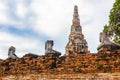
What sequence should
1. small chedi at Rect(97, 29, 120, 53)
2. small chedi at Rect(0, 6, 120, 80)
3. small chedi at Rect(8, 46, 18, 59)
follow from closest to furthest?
1. small chedi at Rect(0, 6, 120, 80)
2. small chedi at Rect(97, 29, 120, 53)
3. small chedi at Rect(8, 46, 18, 59)

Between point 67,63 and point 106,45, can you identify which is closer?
point 106,45

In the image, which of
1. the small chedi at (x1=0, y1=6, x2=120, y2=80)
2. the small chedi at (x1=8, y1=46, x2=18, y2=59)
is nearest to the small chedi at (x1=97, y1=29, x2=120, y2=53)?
the small chedi at (x1=0, y1=6, x2=120, y2=80)

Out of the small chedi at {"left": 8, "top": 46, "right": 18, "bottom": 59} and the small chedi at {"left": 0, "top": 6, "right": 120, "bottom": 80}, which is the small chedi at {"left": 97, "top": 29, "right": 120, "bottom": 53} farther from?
the small chedi at {"left": 8, "top": 46, "right": 18, "bottom": 59}

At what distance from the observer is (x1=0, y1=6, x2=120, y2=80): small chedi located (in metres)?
6.39

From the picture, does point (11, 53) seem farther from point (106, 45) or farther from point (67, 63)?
point (106, 45)

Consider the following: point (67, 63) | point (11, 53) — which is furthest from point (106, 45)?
point (11, 53)

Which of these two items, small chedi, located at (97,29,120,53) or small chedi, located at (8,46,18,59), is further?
small chedi, located at (8,46,18,59)

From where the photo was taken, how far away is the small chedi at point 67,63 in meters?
6.39

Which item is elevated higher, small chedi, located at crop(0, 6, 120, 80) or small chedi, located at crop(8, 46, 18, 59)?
small chedi, located at crop(8, 46, 18, 59)

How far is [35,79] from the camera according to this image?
7117 mm

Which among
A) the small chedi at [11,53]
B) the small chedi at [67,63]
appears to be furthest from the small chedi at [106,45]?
the small chedi at [11,53]

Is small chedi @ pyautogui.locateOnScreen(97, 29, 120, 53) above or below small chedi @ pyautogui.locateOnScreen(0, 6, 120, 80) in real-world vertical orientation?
above

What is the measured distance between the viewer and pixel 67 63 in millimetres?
6848

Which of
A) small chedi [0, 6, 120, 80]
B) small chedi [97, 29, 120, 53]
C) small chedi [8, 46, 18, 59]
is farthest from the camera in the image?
small chedi [8, 46, 18, 59]
